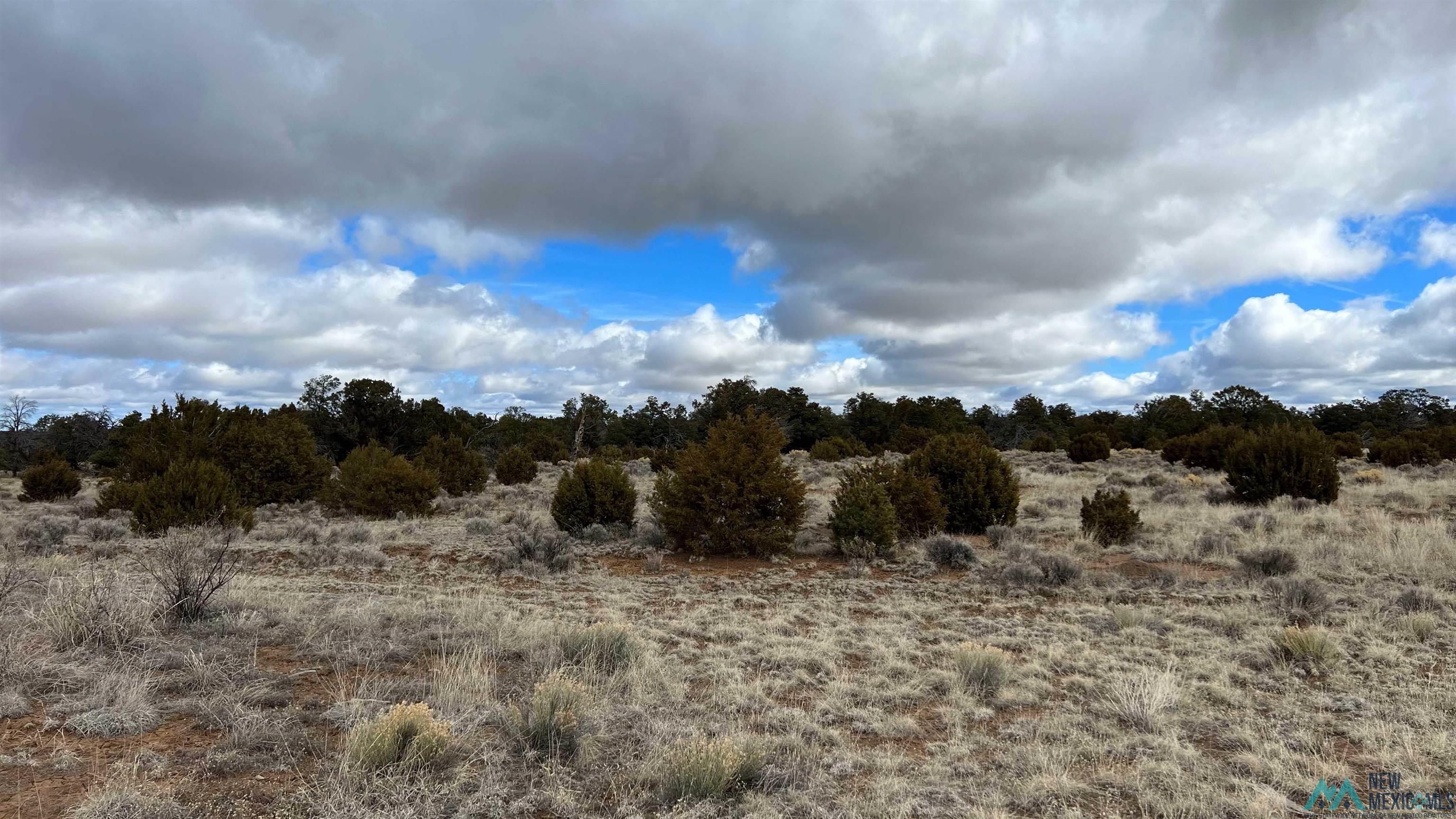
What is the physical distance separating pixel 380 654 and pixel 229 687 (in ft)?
3.96

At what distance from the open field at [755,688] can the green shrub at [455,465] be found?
1337 centimetres

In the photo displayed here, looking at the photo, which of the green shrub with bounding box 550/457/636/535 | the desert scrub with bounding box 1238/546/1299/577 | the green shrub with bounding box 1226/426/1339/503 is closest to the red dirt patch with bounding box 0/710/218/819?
the green shrub with bounding box 550/457/636/535

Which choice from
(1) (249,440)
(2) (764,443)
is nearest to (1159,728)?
(2) (764,443)

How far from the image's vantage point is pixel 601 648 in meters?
6.16

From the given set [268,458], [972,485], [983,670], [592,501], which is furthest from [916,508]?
[268,458]

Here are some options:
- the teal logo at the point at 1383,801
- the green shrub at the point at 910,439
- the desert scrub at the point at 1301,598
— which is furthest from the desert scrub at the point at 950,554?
the green shrub at the point at 910,439

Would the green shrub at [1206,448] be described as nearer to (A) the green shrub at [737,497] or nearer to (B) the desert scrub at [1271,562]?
(B) the desert scrub at [1271,562]

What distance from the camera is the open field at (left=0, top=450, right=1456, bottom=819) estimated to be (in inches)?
149

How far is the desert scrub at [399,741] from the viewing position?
3.78m

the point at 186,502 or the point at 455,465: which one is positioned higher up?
the point at 455,465

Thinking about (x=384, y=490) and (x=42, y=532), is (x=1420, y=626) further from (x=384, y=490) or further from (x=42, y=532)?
(x=42, y=532)

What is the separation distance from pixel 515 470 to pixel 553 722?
2444 centimetres

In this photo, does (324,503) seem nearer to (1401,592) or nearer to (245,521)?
(245,521)

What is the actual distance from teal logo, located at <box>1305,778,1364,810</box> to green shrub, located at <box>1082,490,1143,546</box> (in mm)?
9544
